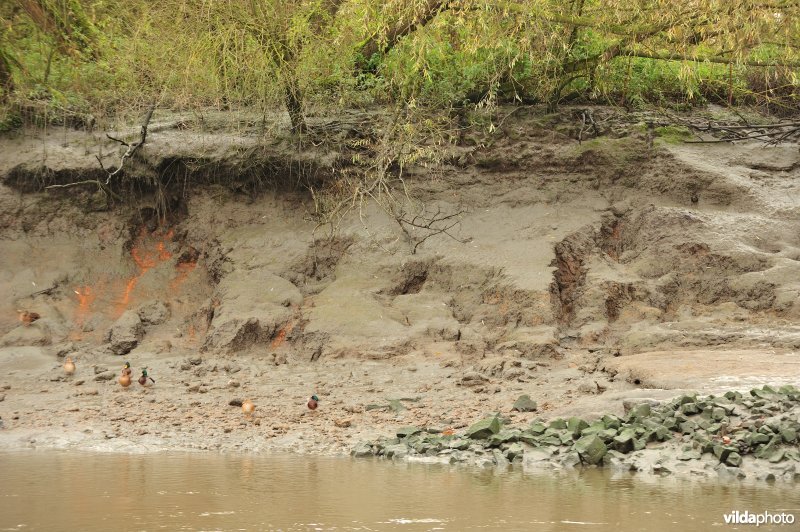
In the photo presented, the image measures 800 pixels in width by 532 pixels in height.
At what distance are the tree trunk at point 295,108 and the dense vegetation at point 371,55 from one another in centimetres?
2

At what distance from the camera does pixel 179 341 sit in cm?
979

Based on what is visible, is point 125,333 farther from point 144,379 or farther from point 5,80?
point 5,80

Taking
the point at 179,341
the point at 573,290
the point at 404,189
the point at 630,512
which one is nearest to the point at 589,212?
the point at 573,290

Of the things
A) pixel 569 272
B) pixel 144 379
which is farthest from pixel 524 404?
pixel 144 379

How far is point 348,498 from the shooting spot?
16.5 feet

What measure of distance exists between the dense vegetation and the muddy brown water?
470cm

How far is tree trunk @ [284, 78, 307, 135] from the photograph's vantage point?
10262 millimetres

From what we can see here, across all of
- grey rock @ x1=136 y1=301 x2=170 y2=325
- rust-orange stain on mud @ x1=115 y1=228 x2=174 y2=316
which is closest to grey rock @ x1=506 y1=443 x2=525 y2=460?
grey rock @ x1=136 y1=301 x2=170 y2=325

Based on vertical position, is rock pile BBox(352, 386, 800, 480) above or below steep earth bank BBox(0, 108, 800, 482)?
below

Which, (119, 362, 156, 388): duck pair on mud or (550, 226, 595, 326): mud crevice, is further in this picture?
(550, 226, 595, 326): mud crevice

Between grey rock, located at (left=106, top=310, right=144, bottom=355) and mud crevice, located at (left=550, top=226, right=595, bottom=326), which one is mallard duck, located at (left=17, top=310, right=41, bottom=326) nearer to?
grey rock, located at (left=106, top=310, right=144, bottom=355)

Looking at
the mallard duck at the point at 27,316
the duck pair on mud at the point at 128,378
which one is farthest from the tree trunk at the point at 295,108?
the mallard duck at the point at 27,316

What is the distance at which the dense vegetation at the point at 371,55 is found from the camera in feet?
30.7

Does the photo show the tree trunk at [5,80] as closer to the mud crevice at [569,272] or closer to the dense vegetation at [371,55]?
the dense vegetation at [371,55]
